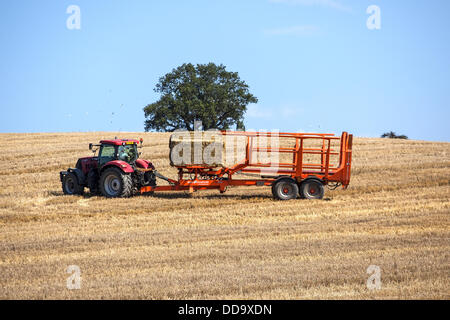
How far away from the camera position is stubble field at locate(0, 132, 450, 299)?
7.85 meters

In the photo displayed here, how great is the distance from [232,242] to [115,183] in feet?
22.2

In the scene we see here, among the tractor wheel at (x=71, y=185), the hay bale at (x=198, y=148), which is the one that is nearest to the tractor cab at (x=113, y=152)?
the tractor wheel at (x=71, y=185)

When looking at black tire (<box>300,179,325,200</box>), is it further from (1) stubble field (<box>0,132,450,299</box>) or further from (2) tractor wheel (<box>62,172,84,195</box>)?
(2) tractor wheel (<box>62,172,84,195</box>)

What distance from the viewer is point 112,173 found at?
54.4 feet

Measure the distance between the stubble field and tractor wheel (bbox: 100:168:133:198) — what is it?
0.37 m

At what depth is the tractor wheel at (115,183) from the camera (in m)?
16.4

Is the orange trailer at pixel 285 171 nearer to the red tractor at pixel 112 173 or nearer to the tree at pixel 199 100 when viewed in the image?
the red tractor at pixel 112 173

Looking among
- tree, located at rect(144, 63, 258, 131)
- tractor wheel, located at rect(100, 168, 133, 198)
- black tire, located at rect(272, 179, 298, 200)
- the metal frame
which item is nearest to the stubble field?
black tire, located at rect(272, 179, 298, 200)
